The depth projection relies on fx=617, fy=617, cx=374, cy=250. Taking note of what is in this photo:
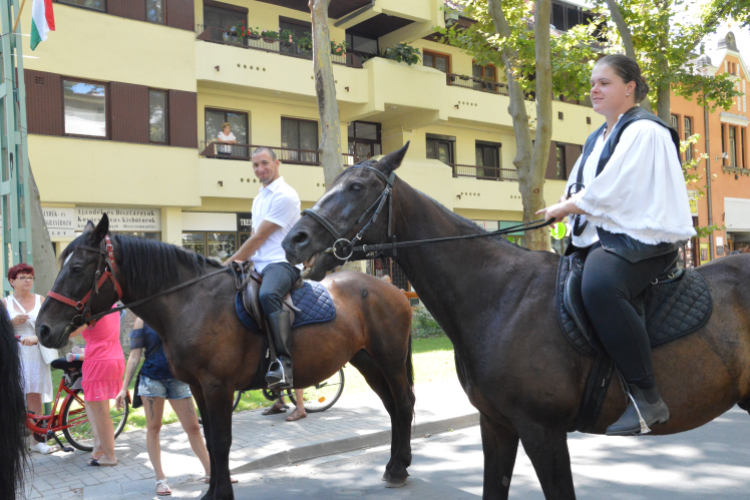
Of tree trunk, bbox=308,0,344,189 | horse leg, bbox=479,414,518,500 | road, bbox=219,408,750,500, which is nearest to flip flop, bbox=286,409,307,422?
road, bbox=219,408,750,500

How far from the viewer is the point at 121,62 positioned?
18172 mm

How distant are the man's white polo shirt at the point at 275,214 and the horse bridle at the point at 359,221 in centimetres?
221

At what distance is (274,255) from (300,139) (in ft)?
60.1

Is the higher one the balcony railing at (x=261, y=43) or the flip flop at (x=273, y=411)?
the balcony railing at (x=261, y=43)

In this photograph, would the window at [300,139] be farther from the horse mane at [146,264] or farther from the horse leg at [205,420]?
the horse leg at [205,420]

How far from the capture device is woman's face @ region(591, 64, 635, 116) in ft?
10.3

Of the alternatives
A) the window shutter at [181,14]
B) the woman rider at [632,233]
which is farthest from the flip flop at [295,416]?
the window shutter at [181,14]

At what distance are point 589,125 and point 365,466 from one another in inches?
1158

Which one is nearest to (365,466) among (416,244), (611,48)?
(416,244)

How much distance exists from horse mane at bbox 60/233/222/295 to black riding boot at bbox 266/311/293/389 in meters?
0.91

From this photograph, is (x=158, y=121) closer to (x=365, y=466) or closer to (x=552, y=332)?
(x=365, y=466)

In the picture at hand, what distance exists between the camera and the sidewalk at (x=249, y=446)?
5.84 m

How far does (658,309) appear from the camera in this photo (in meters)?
3.13

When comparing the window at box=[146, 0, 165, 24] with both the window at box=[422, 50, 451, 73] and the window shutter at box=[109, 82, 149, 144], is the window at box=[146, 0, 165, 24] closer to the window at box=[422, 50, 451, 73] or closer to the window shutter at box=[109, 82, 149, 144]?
the window shutter at box=[109, 82, 149, 144]
